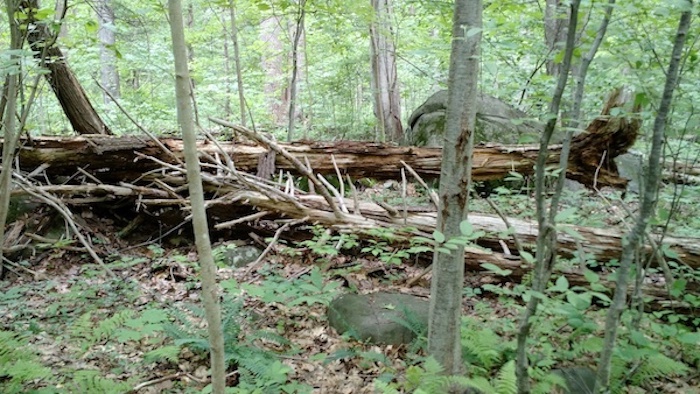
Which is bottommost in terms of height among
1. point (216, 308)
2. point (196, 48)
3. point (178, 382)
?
point (178, 382)

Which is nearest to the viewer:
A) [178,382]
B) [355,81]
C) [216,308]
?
[216,308]

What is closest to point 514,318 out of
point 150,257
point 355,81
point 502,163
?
point 502,163

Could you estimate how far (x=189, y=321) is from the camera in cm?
374

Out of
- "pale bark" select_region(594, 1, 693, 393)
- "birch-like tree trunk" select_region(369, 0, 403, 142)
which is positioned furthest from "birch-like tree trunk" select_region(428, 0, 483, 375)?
"birch-like tree trunk" select_region(369, 0, 403, 142)

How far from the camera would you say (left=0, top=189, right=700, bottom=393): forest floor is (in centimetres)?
319

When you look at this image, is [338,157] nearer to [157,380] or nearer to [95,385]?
[157,380]

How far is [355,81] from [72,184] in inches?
308

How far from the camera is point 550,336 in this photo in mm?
3607

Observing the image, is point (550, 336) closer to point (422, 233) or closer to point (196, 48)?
point (422, 233)

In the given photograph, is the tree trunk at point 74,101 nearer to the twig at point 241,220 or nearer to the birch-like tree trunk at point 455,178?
the twig at point 241,220

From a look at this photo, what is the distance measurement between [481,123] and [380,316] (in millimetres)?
5027

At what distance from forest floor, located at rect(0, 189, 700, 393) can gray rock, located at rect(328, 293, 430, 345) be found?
10 centimetres

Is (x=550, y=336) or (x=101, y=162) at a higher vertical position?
(x=101, y=162)

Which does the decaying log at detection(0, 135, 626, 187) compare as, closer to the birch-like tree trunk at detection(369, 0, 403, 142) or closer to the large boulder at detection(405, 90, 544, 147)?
the large boulder at detection(405, 90, 544, 147)
